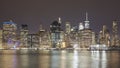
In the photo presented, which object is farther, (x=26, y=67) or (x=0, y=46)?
(x=0, y=46)

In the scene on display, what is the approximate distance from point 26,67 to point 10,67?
2.20m

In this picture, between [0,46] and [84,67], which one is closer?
[84,67]

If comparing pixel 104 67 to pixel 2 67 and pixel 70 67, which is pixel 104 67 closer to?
pixel 70 67

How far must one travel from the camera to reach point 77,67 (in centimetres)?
5497

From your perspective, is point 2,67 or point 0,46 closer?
point 2,67

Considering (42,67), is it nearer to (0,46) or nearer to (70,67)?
(70,67)

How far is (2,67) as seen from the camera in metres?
53.5

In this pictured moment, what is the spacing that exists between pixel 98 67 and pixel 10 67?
12071mm

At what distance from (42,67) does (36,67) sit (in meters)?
0.86

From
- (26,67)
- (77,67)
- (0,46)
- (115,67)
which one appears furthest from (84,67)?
(0,46)

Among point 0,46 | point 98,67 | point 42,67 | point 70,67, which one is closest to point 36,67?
point 42,67

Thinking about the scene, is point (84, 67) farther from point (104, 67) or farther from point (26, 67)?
point (26, 67)

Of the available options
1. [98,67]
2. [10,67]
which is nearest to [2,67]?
[10,67]

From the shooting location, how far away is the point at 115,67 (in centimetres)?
5538
